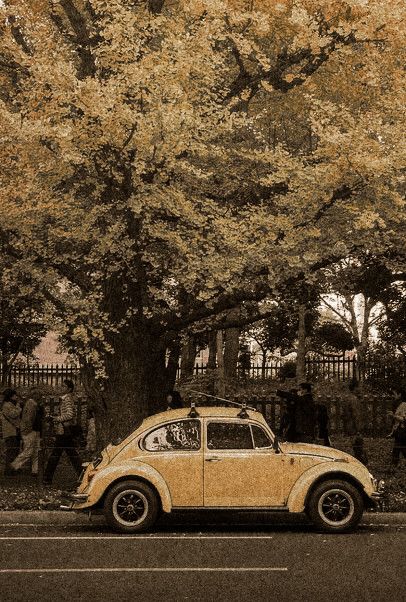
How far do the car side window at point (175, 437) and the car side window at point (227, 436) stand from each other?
17 centimetres

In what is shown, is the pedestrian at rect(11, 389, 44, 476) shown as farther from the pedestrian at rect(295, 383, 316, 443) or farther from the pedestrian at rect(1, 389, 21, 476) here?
the pedestrian at rect(295, 383, 316, 443)

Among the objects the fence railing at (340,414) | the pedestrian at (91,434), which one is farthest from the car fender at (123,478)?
the fence railing at (340,414)

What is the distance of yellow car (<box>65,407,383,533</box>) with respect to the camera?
1282cm

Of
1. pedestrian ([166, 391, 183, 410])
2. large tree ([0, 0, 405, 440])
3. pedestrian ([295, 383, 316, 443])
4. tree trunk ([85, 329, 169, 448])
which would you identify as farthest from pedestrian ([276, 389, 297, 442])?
A: tree trunk ([85, 329, 169, 448])

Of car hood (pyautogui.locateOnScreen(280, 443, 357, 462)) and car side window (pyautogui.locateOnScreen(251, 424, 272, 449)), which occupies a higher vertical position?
car side window (pyautogui.locateOnScreen(251, 424, 272, 449))

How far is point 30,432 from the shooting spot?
18359mm

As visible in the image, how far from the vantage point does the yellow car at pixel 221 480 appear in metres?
12.8

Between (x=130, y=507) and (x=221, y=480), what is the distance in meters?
1.18

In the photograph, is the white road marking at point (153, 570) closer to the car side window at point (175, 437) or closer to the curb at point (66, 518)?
the car side window at point (175, 437)

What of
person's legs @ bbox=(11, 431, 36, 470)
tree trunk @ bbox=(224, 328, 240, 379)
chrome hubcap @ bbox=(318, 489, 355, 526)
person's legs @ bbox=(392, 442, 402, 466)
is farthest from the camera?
tree trunk @ bbox=(224, 328, 240, 379)

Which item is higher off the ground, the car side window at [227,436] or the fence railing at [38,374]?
the fence railing at [38,374]

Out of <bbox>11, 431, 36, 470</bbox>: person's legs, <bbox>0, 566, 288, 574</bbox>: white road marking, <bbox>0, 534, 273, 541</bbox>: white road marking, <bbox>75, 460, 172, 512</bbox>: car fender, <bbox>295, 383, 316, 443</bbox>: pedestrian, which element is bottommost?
<bbox>0, 566, 288, 574</bbox>: white road marking

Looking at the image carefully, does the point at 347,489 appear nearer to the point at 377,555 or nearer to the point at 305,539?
the point at 305,539

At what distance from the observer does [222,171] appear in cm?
1823
